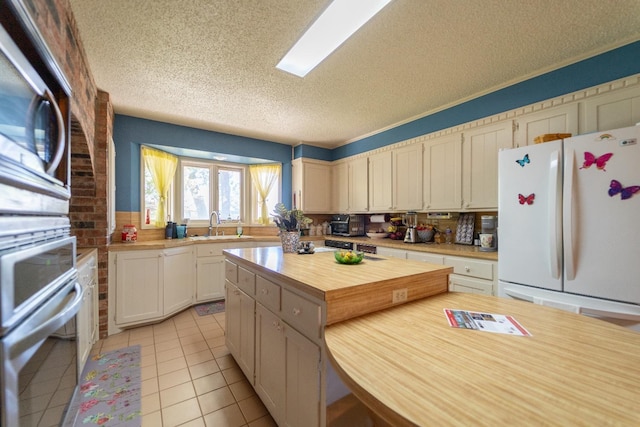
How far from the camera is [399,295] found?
1262mm

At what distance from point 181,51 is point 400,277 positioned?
7.56ft

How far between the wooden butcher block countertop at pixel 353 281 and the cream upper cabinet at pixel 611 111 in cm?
186

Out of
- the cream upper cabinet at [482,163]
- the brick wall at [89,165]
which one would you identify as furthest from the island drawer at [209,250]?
the cream upper cabinet at [482,163]

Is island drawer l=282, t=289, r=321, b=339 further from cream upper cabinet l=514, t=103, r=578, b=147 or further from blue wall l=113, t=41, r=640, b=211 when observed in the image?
blue wall l=113, t=41, r=640, b=211

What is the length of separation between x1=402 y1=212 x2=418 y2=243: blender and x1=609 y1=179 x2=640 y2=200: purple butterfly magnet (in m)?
1.93

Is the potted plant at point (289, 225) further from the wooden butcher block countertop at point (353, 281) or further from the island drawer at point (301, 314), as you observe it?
the island drawer at point (301, 314)

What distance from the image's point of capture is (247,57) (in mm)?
2107

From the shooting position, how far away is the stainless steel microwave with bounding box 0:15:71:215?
2.13 ft

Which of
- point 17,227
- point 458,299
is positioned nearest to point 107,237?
point 17,227

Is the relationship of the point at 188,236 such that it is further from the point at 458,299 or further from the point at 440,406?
the point at 440,406

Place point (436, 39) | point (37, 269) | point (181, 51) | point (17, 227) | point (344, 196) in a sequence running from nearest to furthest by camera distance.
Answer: point (17, 227)
point (37, 269)
point (436, 39)
point (181, 51)
point (344, 196)

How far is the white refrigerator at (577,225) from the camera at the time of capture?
155 cm

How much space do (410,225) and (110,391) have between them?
3.57 m

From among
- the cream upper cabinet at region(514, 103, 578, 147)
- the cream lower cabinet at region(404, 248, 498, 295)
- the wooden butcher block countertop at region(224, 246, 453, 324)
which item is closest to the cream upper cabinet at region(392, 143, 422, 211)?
the cream lower cabinet at region(404, 248, 498, 295)
